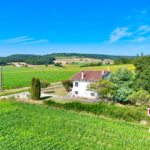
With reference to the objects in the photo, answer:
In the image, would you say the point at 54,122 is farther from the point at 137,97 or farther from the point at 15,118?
the point at 137,97

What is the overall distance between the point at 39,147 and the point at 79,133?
402 cm

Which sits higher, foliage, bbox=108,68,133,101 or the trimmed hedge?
foliage, bbox=108,68,133,101

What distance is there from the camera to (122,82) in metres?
29.1

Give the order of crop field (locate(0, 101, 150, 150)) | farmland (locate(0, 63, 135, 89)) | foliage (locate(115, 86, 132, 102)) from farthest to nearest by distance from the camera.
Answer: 1. farmland (locate(0, 63, 135, 89))
2. foliage (locate(115, 86, 132, 102))
3. crop field (locate(0, 101, 150, 150))

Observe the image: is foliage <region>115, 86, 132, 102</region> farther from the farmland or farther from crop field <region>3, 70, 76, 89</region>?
crop field <region>3, 70, 76, 89</region>

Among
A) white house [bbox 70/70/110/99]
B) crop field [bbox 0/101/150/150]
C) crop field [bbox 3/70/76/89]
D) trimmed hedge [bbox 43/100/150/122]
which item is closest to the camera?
crop field [bbox 0/101/150/150]

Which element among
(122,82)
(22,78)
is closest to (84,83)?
(122,82)

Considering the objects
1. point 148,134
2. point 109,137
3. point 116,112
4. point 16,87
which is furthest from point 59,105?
point 16,87

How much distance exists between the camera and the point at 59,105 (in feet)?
75.7

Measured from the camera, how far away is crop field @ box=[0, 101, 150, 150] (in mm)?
11297

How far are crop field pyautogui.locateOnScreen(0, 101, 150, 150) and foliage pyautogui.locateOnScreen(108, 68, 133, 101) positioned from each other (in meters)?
12.2

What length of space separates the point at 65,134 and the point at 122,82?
64.3 ft

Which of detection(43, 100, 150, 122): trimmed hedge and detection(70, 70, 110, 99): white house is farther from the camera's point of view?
detection(70, 70, 110, 99): white house

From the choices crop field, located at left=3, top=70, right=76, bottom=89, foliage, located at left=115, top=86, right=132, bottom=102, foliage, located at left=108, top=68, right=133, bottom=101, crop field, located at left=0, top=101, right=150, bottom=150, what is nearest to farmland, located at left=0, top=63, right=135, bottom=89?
crop field, located at left=3, top=70, right=76, bottom=89
